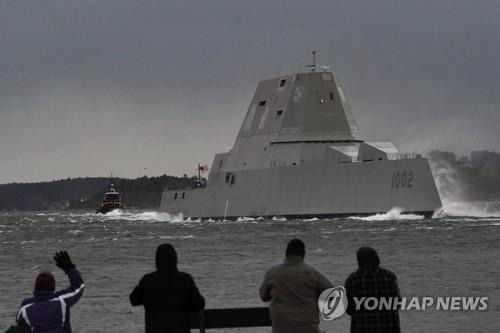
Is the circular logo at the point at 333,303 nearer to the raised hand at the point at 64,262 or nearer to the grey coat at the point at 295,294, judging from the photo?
the grey coat at the point at 295,294

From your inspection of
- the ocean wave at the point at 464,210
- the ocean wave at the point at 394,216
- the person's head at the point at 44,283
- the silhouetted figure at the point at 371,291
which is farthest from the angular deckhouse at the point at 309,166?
the person's head at the point at 44,283

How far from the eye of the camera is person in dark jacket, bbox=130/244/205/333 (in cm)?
857

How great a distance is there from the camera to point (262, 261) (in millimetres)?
28938

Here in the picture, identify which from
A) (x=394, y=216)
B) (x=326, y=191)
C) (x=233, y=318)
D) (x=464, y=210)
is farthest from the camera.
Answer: (x=464, y=210)

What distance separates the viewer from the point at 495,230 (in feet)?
138

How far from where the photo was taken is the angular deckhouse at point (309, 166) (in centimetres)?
4912

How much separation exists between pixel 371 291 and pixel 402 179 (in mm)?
39954


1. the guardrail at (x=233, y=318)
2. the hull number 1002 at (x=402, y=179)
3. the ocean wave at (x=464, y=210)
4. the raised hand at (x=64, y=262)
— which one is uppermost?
the hull number 1002 at (x=402, y=179)

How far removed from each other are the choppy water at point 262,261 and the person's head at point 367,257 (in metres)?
6.67

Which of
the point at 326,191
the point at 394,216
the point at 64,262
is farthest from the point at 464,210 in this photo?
the point at 64,262

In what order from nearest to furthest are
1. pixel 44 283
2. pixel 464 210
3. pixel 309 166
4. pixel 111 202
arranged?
1. pixel 44 283
2. pixel 309 166
3. pixel 464 210
4. pixel 111 202

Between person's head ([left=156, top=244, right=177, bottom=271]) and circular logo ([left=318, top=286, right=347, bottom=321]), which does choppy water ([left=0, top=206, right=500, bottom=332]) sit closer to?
circular logo ([left=318, top=286, right=347, bottom=321])

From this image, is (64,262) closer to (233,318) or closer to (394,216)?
(233,318)

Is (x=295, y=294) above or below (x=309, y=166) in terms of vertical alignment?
below
